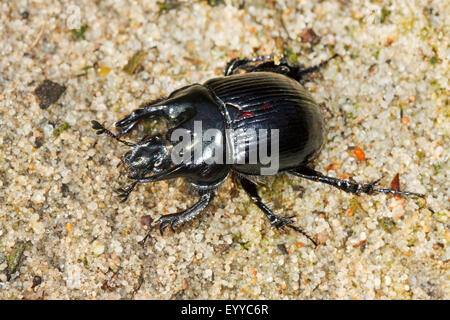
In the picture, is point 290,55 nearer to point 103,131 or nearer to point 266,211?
point 266,211

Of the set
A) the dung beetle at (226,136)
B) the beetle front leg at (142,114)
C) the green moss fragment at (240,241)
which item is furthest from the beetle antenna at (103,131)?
the green moss fragment at (240,241)

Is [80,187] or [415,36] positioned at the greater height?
[415,36]

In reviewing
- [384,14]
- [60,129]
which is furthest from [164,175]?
[384,14]

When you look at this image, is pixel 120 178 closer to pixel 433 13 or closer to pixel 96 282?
pixel 96 282

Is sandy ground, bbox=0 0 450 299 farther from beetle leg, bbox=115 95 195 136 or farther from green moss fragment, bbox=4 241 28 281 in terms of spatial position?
beetle leg, bbox=115 95 195 136

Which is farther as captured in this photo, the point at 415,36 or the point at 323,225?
the point at 415,36

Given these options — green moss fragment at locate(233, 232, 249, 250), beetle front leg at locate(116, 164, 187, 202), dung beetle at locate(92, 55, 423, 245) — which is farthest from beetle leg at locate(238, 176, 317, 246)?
beetle front leg at locate(116, 164, 187, 202)

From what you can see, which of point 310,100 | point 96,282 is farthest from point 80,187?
point 310,100
